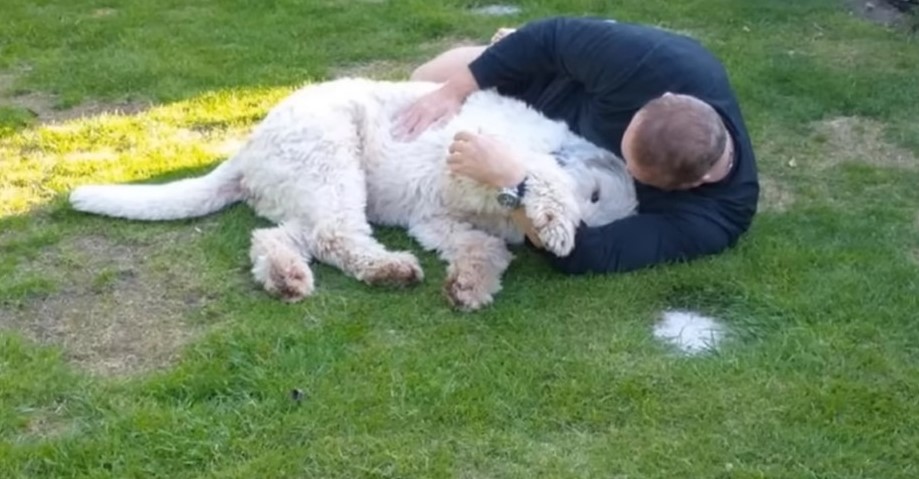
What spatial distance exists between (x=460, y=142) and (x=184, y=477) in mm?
1692

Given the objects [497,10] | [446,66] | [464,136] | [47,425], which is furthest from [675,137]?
[497,10]

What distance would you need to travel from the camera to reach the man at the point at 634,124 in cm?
456

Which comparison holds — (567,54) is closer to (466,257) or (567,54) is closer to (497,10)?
(466,257)

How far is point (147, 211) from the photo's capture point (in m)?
5.19

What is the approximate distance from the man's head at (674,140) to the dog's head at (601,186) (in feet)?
0.91

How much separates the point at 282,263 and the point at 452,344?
2.47 ft

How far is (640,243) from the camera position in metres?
4.73

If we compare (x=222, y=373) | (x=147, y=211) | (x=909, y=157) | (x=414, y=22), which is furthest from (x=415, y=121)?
(x=414, y=22)

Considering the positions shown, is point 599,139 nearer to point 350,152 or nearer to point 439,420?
point 350,152

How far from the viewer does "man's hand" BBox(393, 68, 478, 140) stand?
203 inches

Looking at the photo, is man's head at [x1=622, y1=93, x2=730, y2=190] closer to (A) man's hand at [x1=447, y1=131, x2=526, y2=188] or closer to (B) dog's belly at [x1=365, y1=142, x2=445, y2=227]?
(A) man's hand at [x1=447, y1=131, x2=526, y2=188]

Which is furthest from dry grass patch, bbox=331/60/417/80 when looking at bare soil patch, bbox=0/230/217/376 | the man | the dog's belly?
bare soil patch, bbox=0/230/217/376

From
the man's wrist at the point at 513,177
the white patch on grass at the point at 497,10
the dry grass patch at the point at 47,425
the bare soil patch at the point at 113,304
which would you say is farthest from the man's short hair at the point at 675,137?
the white patch on grass at the point at 497,10

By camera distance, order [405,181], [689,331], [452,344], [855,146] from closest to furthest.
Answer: [452,344]
[689,331]
[405,181]
[855,146]
